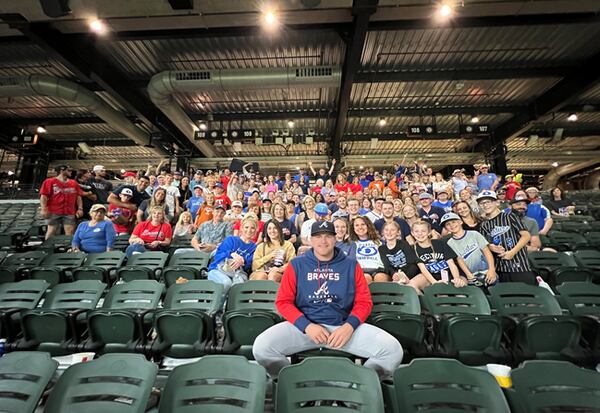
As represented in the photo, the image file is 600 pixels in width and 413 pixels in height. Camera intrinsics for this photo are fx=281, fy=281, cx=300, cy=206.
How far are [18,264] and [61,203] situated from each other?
1.80 metres

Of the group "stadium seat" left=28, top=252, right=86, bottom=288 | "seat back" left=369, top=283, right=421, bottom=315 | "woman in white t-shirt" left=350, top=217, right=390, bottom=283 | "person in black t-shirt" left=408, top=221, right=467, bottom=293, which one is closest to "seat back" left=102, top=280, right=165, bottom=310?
"stadium seat" left=28, top=252, right=86, bottom=288

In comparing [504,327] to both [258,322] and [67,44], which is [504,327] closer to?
[258,322]

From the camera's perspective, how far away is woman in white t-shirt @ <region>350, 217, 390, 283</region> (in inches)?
137

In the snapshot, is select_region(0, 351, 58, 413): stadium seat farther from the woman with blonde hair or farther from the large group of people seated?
the woman with blonde hair

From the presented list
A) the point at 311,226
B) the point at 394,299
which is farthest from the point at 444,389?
the point at 311,226

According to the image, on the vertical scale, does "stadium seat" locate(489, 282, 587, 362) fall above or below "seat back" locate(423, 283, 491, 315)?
below

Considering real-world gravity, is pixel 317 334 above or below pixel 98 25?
below

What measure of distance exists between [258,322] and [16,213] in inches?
379

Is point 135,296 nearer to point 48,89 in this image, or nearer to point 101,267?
point 101,267

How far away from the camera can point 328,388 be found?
4.87 feet

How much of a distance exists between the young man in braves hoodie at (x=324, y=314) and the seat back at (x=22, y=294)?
2633 mm

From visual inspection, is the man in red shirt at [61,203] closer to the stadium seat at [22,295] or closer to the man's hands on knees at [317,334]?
the stadium seat at [22,295]

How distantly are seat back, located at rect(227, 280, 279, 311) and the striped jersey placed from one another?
2.74 m

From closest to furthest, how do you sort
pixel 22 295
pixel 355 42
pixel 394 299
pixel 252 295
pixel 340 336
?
pixel 340 336
pixel 394 299
pixel 252 295
pixel 22 295
pixel 355 42
